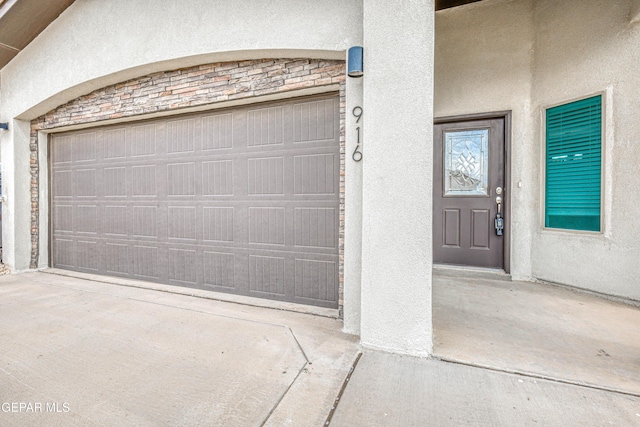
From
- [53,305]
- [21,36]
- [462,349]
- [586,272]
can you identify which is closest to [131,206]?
[53,305]

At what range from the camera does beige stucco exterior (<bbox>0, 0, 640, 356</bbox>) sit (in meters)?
2.16

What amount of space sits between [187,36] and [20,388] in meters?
3.20

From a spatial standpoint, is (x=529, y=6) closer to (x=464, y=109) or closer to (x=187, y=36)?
(x=464, y=109)

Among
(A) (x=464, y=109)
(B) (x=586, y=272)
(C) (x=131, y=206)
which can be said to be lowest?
(B) (x=586, y=272)

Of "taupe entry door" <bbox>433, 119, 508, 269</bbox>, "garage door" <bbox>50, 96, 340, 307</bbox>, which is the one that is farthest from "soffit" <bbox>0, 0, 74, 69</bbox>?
"taupe entry door" <bbox>433, 119, 508, 269</bbox>

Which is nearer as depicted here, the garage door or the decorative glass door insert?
the garage door

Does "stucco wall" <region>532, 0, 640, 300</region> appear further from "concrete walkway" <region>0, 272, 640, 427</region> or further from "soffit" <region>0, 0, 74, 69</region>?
"soffit" <region>0, 0, 74, 69</region>

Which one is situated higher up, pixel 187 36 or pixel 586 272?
pixel 187 36

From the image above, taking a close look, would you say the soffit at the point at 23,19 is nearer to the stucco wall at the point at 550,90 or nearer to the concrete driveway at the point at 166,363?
the concrete driveway at the point at 166,363

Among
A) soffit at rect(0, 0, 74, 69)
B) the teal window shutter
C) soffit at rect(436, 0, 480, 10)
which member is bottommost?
the teal window shutter

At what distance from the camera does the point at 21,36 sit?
4199 millimetres

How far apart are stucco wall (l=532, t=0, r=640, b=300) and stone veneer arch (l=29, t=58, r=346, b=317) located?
9.05 feet

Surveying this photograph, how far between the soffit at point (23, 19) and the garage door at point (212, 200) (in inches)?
51.0

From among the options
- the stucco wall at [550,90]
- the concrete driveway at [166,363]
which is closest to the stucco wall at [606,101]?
the stucco wall at [550,90]
